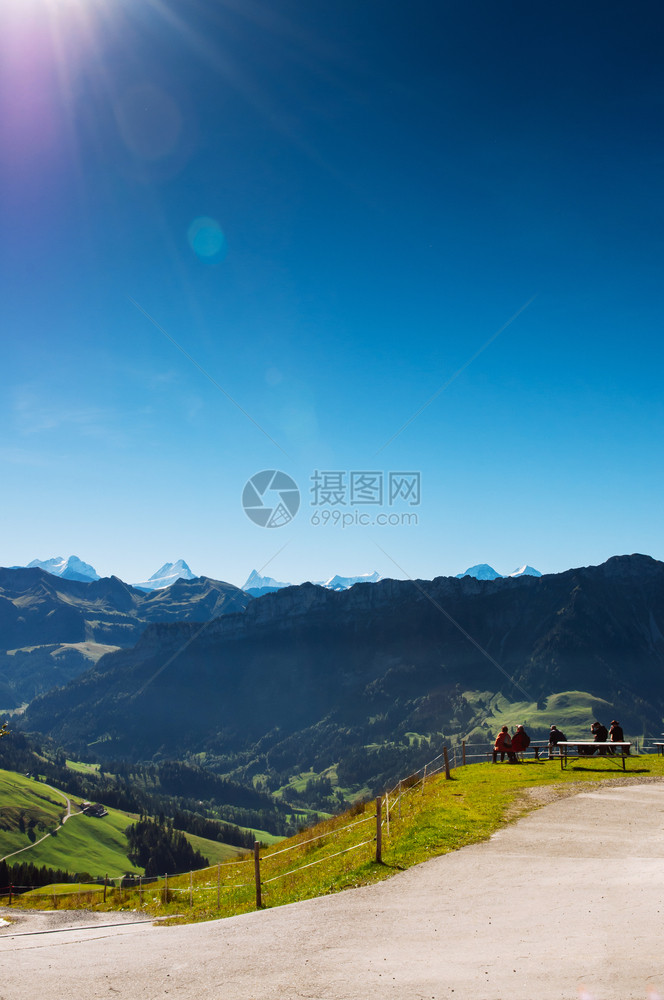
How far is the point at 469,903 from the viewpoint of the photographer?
52.1ft

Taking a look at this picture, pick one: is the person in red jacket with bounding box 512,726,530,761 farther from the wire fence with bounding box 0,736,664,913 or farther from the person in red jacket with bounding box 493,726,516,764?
the wire fence with bounding box 0,736,664,913

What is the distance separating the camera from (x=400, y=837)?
76.2ft

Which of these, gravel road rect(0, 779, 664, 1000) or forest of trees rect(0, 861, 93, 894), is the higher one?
gravel road rect(0, 779, 664, 1000)

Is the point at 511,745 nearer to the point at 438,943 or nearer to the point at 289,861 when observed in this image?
the point at 289,861

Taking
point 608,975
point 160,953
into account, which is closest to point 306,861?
point 160,953

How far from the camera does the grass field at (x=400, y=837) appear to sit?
69.9 feet

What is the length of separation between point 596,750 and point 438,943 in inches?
1230

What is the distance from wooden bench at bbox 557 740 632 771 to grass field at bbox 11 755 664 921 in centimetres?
82

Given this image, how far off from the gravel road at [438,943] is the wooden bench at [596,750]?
1624cm

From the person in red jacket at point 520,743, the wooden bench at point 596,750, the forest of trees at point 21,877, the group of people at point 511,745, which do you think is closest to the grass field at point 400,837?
the wooden bench at point 596,750

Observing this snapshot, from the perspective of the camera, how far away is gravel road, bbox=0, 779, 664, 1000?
11164 millimetres

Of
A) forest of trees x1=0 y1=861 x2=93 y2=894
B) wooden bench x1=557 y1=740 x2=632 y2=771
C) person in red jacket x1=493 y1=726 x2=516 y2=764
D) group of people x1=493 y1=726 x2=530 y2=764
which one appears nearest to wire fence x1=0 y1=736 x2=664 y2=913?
group of people x1=493 y1=726 x2=530 y2=764

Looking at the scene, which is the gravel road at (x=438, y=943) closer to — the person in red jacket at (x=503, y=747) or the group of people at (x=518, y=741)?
the group of people at (x=518, y=741)

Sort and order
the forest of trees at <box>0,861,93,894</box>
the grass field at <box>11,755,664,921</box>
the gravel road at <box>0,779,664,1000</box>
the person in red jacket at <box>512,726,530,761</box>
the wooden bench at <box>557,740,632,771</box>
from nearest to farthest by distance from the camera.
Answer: the gravel road at <box>0,779,664,1000</box>, the grass field at <box>11,755,664,921</box>, the wooden bench at <box>557,740,632,771</box>, the person in red jacket at <box>512,726,530,761</box>, the forest of trees at <box>0,861,93,894</box>
